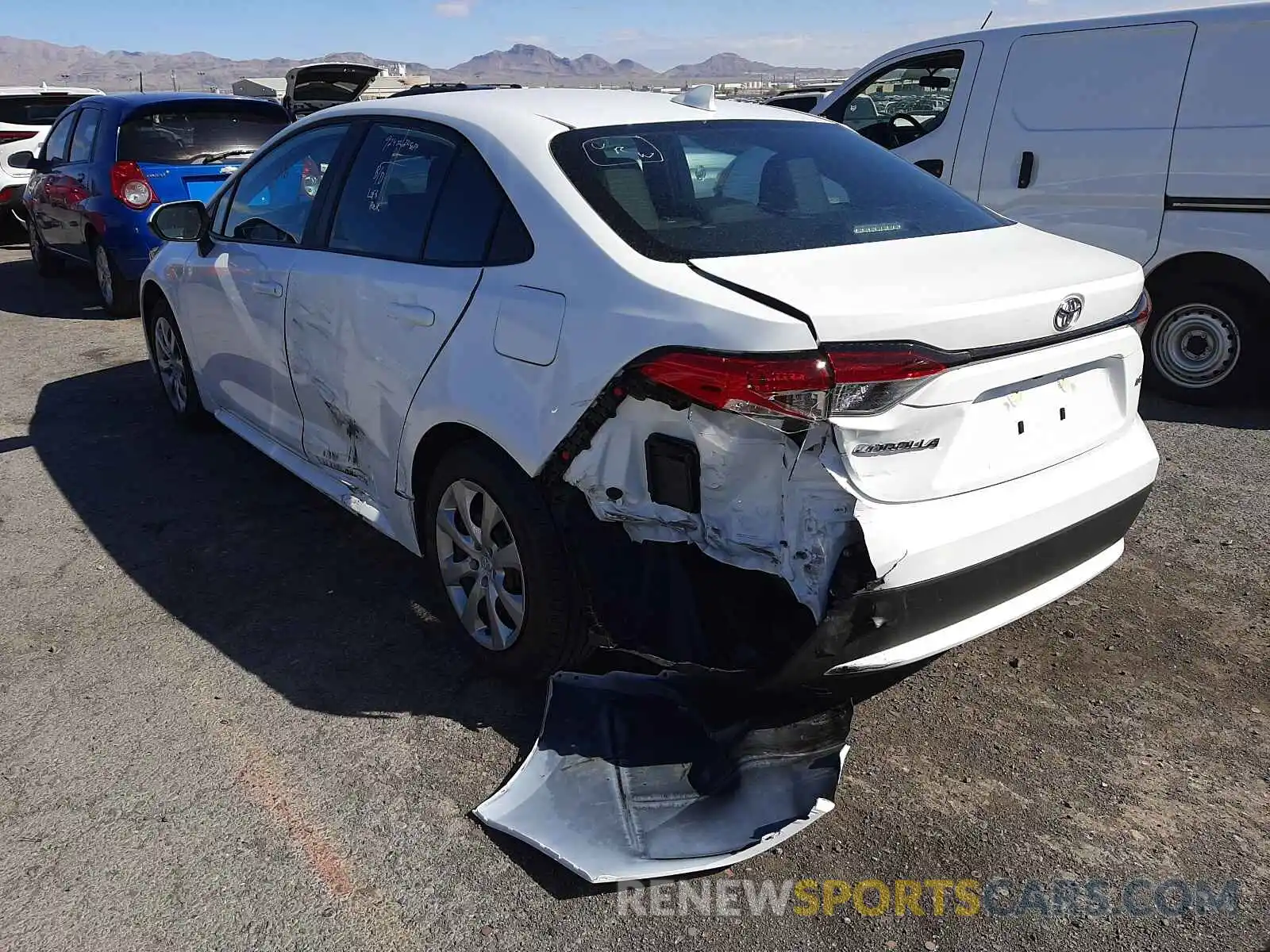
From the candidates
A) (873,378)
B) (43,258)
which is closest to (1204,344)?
(873,378)

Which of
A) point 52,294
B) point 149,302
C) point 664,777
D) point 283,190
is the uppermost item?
point 283,190

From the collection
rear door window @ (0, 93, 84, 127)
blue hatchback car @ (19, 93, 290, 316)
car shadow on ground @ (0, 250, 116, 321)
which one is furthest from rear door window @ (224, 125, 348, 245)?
rear door window @ (0, 93, 84, 127)

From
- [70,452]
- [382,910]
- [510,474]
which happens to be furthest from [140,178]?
[382,910]

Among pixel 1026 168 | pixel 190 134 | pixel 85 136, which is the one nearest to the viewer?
pixel 1026 168

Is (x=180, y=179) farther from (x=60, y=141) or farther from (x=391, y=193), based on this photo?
(x=391, y=193)

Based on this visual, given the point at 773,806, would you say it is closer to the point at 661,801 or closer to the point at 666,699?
the point at 661,801

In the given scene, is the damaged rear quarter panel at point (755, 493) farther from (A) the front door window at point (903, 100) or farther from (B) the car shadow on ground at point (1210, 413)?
(A) the front door window at point (903, 100)

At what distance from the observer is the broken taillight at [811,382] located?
7.30ft

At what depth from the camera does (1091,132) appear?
5980mm

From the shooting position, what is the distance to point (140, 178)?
7945mm

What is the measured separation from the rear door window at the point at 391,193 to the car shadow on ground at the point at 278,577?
3.98 ft

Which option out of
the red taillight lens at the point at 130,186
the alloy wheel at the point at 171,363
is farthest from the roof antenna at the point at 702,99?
the red taillight lens at the point at 130,186

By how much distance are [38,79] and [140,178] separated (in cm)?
15518

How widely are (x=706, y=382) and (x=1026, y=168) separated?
486 centimetres
